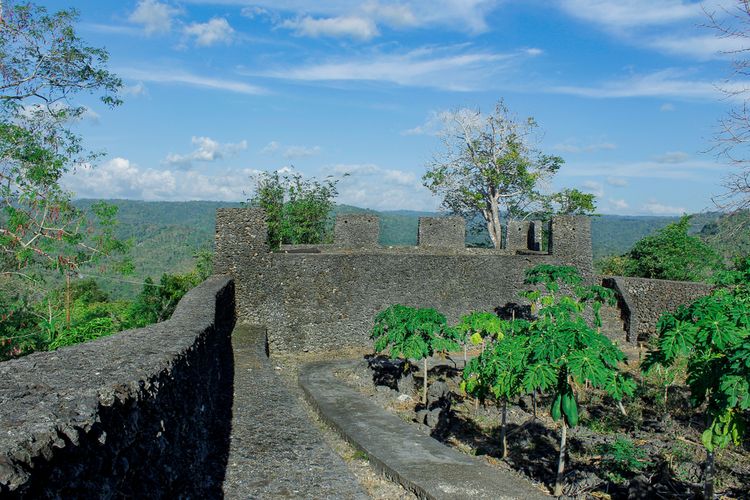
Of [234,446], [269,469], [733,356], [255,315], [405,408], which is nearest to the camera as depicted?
[733,356]

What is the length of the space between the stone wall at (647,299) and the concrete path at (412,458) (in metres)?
10.7

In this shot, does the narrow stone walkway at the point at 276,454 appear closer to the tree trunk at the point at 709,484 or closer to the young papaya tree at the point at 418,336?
the young papaya tree at the point at 418,336

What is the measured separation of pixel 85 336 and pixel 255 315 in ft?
13.5

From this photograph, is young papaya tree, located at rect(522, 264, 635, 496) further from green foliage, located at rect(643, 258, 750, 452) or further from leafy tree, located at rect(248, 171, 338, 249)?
leafy tree, located at rect(248, 171, 338, 249)

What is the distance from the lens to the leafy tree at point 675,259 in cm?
2173

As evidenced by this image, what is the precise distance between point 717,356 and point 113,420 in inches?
209

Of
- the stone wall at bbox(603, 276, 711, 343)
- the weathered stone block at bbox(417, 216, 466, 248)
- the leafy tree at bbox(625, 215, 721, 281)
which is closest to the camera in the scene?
the weathered stone block at bbox(417, 216, 466, 248)

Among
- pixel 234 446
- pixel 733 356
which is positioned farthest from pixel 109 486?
pixel 733 356

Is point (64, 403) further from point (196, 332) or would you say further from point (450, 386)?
point (450, 386)

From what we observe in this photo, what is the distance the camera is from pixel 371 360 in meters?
12.3

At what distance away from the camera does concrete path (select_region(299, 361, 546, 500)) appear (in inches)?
192

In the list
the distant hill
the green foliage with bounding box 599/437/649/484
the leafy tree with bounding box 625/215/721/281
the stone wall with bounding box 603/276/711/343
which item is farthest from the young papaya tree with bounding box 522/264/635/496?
the leafy tree with bounding box 625/215/721/281

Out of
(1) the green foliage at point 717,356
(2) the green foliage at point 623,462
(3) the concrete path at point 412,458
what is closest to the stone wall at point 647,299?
(2) the green foliage at point 623,462

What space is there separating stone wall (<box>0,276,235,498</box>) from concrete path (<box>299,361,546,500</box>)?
1.64 metres
